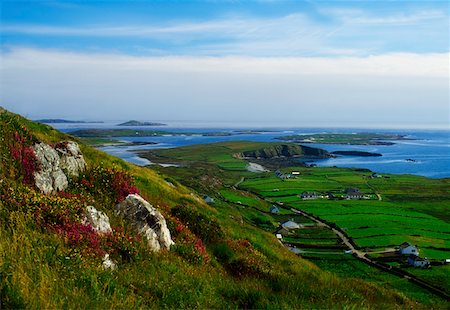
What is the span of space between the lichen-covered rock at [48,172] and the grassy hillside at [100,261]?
0.32 metres

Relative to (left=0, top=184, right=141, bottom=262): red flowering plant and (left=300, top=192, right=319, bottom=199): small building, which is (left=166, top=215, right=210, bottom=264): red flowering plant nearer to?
(left=0, top=184, right=141, bottom=262): red flowering plant

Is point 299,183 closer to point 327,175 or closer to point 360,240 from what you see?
point 327,175

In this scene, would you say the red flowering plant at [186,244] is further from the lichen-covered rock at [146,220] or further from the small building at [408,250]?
the small building at [408,250]

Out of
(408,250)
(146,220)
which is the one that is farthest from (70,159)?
(408,250)

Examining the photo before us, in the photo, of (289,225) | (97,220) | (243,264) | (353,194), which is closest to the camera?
(97,220)

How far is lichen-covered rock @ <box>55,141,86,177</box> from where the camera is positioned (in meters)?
16.9

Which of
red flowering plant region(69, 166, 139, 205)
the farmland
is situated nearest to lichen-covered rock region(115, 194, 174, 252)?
red flowering plant region(69, 166, 139, 205)

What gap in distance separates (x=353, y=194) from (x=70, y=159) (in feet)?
407

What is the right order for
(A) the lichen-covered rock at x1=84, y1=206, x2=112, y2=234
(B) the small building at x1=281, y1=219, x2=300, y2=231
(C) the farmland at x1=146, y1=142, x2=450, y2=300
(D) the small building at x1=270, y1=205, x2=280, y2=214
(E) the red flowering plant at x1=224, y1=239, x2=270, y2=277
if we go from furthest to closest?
1. (D) the small building at x1=270, y1=205, x2=280, y2=214
2. (B) the small building at x1=281, y1=219, x2=300, y2=231
3. (C) the farmland at x1=146, y1=142, x2=450, y2=300
4. (E) the red flowering plant at x1=224, y1=239, x2=270, y2=277
5. (A) the lichen-covered rock at x1=84, y1=206, x2=112, y2=234

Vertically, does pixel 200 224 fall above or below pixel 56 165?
below

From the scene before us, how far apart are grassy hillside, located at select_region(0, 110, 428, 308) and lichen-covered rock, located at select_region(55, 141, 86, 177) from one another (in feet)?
1.49

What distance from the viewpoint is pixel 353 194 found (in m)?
129

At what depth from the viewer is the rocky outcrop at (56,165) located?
14852 mm

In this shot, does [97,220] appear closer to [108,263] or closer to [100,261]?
[108,263]
